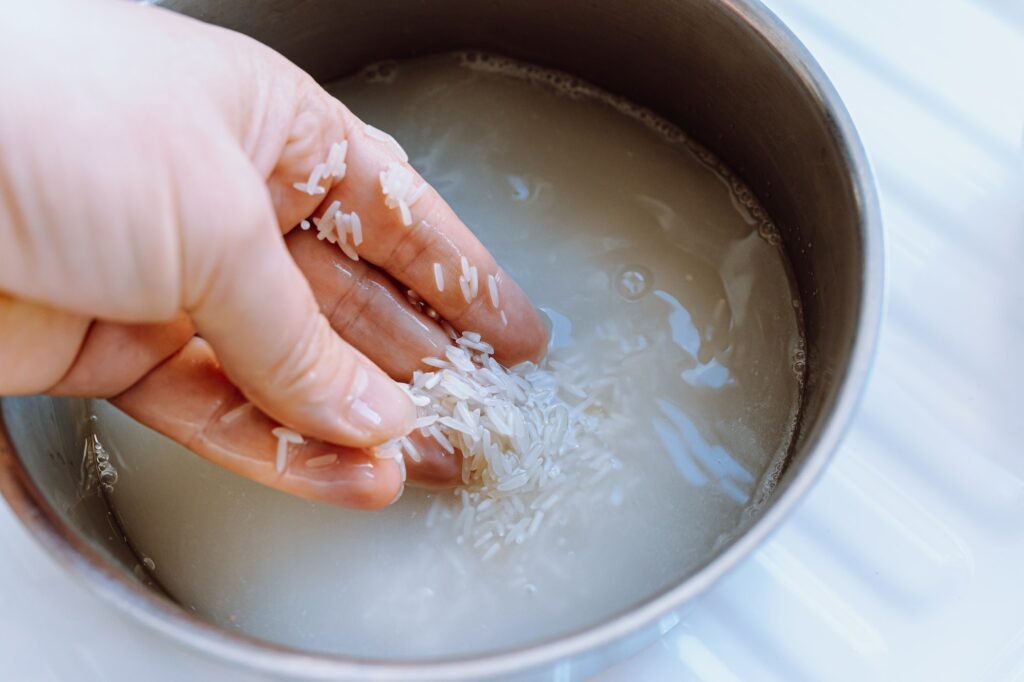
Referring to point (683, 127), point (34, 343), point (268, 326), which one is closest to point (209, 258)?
point (268, 326)

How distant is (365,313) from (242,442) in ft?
0.60

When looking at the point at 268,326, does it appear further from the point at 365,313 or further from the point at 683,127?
the point at 683,127

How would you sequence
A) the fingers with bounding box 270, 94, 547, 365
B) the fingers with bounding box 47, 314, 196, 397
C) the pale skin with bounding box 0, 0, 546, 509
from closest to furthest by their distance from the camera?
1. the pale skin with bounding box 0, 0, 546, 509
2. the fingers with bounding box 47, 314, 196, 397
3. the fingers with bounding box 270, 94, 547, 365

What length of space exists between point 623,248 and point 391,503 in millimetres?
352

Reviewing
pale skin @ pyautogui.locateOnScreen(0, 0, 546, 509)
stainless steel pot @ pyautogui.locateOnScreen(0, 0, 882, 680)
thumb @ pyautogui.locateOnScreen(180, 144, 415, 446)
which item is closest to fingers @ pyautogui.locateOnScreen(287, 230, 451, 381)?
pale skin @ pyautogui.locateOnScreen(0, 0, 546, 509)

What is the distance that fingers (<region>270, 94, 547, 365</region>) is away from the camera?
2.74 feet

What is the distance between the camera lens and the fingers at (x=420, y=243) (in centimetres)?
83

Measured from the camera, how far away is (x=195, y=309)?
1.98ft

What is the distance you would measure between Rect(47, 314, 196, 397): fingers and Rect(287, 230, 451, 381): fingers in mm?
140

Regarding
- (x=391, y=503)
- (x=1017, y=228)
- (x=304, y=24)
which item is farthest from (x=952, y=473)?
(x=304, y=24)

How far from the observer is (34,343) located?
66 cm

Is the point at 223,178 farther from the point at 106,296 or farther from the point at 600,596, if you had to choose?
the point at 600,596

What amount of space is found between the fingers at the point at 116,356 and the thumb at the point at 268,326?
10cm

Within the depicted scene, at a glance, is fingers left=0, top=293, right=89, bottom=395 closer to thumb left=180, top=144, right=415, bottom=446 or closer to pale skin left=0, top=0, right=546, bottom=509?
pale skin left=0, top=0, right=546, bottom=509
